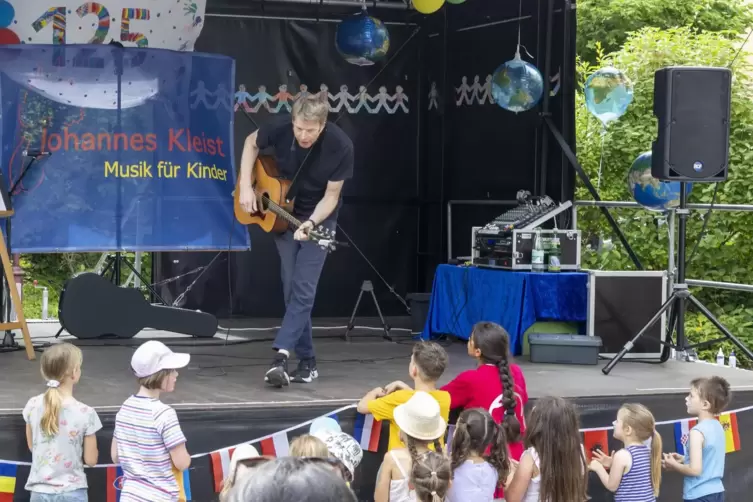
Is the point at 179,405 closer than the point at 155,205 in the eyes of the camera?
Yes

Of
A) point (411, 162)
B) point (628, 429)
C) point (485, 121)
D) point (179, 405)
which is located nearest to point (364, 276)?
point (411, 162)

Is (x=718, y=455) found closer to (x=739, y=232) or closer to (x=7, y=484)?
(x=7, y=484)

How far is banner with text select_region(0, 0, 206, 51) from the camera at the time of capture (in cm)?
752

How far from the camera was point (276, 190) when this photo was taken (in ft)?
19.0

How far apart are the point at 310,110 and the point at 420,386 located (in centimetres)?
170

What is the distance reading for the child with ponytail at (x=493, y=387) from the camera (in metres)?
4.65

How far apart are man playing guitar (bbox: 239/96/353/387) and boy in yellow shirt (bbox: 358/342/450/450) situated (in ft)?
3.48

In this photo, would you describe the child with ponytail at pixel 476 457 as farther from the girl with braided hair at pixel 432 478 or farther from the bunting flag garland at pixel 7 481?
→ the bunting flag garland at pixel 7 481

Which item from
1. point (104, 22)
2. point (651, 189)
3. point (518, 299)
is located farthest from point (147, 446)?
point (104, 22)

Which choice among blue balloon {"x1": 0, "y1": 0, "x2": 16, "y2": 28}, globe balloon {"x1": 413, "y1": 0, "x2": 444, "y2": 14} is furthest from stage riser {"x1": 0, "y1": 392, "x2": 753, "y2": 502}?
globe balloon {"x1": 413, "y1": 0, "x2": 444, "y2": 14}

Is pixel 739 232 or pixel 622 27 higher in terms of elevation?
pixel 622 27

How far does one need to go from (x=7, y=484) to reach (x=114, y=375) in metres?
1.39

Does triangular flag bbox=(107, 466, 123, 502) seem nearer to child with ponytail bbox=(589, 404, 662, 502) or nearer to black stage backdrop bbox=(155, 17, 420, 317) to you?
child with ponytail bbox=(589, 404, 662, 502)

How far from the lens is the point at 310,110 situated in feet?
18.1
